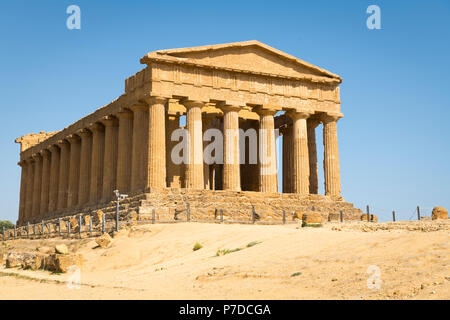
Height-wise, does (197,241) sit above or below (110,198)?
below

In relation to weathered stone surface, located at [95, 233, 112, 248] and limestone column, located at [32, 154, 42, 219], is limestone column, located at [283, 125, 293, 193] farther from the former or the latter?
limestone column, located at [32, 154, 42, 219]

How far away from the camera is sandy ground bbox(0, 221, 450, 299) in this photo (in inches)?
523

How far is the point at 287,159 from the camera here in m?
53.7

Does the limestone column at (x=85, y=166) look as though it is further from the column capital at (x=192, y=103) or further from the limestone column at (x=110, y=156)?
the column capital at (x=192, y=103)

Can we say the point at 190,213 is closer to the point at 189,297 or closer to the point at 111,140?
the point at 111,140

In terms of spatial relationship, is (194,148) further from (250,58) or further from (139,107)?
(250,58)

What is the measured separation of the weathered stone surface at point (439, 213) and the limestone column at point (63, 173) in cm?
3622

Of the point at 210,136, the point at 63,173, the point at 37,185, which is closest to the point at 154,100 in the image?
the point at 210,136

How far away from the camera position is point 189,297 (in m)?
14.4

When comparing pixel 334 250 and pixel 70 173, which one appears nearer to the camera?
pixel 334 250

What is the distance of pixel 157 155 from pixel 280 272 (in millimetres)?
26369
